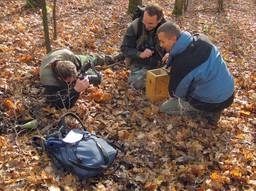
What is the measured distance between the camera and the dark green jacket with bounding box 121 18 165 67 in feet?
22.8

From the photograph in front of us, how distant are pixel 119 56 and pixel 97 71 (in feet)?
2.55

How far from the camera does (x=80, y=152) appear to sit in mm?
4516

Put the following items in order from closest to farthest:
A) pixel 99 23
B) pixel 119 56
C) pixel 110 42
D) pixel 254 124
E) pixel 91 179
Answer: pixel 91 179 < pixel 254 124 < pixel 119 56 < pixel 110 42 < pixel 99 23

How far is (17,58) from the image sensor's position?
7.19m

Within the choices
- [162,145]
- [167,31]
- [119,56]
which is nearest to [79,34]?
[119,56]

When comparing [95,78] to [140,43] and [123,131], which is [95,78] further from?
[123,131]

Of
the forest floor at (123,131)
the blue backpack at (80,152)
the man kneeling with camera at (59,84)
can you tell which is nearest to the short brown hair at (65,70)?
the man kneeling with camera at (59,84)

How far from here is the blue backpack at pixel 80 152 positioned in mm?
4430

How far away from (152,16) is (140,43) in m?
0.77

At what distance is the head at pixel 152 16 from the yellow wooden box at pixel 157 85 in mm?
918

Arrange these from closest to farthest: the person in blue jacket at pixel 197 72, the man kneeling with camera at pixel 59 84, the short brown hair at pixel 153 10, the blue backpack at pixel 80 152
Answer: the blue backpack at pixel 80 152 < the person in blue jacket at pixel 197 72 < the man kneeling with camera at pixel 59 84 < the short brown hair at pixel 153 10

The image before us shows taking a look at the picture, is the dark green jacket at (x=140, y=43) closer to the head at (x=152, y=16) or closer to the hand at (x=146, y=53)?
the hand at (x=146, y=53)

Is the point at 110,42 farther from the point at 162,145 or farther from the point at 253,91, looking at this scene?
the point at 162,145

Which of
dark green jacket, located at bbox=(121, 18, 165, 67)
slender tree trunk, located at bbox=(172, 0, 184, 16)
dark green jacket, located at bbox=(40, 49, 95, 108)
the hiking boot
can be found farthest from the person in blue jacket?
slender tree trunk, located at bbox=(172, 0, 184, 16)
